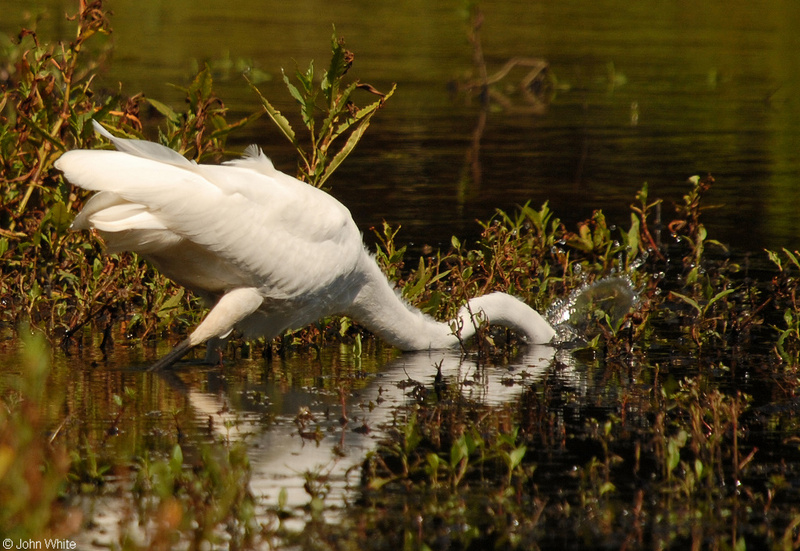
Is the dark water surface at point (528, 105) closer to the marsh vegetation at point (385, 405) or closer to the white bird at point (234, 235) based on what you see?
the marsh vegetation at point (385, 405)

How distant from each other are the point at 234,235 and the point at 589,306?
2.73 m

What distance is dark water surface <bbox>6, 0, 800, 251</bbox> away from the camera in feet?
41.4

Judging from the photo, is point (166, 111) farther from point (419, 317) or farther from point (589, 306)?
point (589, 306)

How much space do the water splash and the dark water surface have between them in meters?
2.34

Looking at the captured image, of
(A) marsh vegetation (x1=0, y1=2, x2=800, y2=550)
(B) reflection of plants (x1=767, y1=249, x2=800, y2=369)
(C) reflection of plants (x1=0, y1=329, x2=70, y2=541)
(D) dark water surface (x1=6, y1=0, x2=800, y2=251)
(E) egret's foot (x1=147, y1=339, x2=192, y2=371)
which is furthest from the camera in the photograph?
(D) dark water surface (x1=6, y1=0, x2=800, y2=251)

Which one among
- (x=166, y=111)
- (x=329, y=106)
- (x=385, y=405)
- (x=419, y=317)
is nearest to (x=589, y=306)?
(x=419, y=317)

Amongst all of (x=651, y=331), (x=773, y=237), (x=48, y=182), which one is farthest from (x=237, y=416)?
(x=773, y=237)

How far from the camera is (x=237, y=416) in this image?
6230mm

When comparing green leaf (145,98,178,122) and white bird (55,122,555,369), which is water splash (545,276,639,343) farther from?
green leaf (145,98,178,122)

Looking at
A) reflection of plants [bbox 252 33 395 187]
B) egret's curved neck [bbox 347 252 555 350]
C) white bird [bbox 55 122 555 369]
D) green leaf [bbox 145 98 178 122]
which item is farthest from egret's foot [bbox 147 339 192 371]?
green leaf [bbox 145 98 178 122]

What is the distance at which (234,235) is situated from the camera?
663 centimetres

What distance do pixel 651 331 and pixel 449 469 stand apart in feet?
11.5

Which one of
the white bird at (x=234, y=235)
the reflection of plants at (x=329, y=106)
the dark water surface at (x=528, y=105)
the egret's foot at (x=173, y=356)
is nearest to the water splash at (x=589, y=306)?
the white bird at (x=234, y=235)

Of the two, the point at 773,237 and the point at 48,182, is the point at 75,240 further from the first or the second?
the point at 773,237
